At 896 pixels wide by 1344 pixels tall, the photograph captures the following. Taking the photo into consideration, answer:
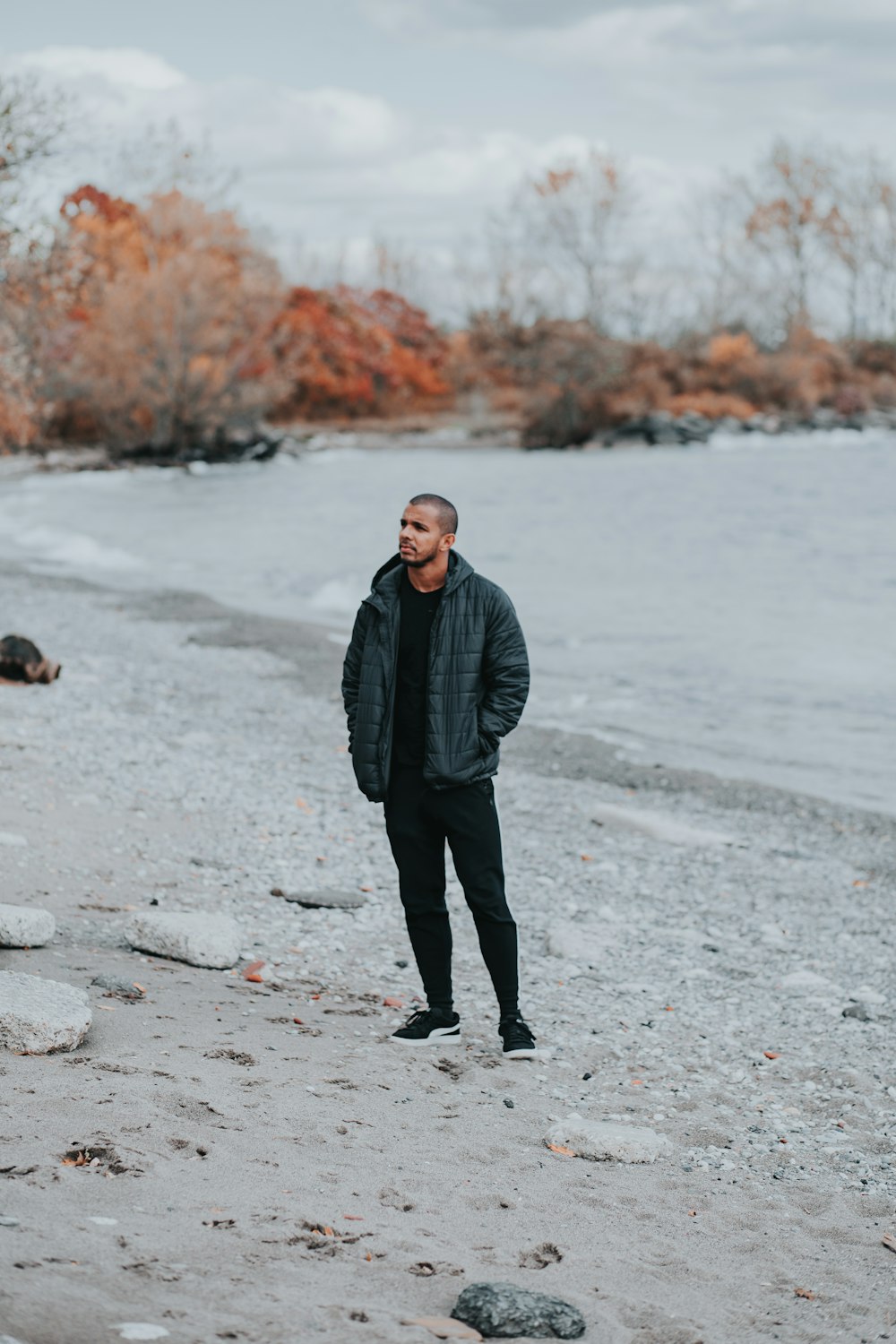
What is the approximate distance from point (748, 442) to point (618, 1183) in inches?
2386

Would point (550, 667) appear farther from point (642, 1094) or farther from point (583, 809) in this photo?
point (642, 1094)

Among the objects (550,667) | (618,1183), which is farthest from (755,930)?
(550,667)

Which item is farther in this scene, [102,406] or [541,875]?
[102,406]

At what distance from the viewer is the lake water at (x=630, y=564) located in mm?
14227

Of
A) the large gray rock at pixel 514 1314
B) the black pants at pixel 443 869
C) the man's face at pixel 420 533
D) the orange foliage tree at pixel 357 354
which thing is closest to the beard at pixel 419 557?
the man's face at pixel 420 533

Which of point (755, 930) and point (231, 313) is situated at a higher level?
point (231, 313)

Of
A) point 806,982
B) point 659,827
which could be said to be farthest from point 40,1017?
point 659,827

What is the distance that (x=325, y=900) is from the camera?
7.36 meters

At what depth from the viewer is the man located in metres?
5.17

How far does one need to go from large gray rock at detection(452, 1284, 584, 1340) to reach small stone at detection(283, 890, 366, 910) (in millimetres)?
3875

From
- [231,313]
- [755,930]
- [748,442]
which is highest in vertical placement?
[231,313]

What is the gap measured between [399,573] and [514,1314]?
8.98 ft

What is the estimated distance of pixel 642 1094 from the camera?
538 cm

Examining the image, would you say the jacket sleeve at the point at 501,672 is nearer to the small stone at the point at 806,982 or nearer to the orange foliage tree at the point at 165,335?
the small stone at the point at 806,982
